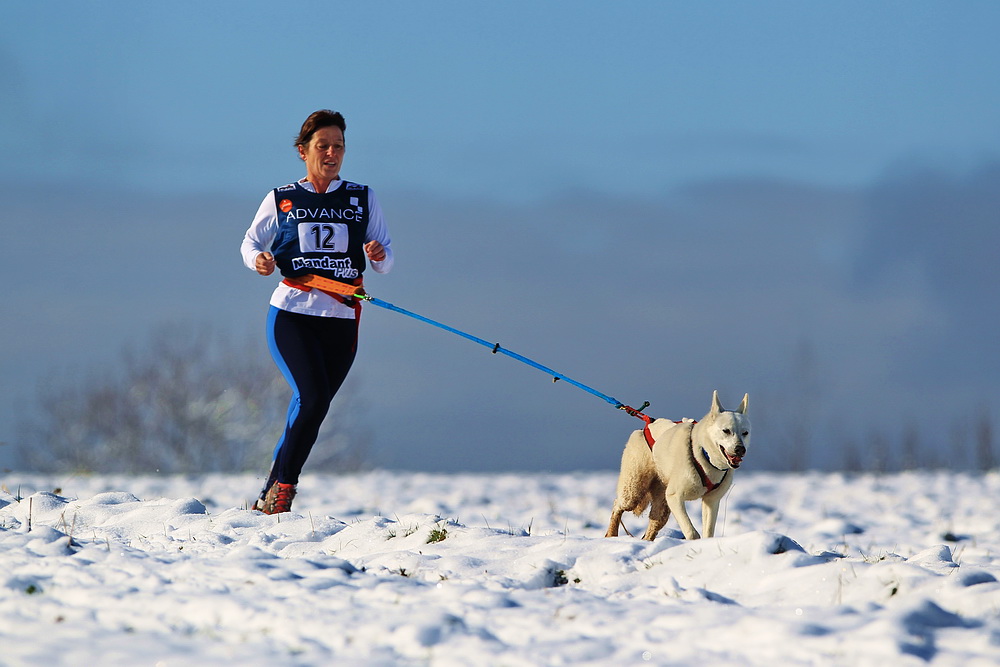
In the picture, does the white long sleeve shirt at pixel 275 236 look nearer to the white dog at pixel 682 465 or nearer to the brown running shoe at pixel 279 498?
the brown running shoe at pixel 279 498

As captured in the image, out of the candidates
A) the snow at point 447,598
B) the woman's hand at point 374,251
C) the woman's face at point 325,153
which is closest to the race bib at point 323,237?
the woman's hand at point 374,251

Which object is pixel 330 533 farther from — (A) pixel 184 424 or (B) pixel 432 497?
(A) pixel 184 424

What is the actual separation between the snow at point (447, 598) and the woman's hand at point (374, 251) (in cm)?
189

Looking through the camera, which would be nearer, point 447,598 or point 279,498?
point 447,598

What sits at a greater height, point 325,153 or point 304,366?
point 325,153

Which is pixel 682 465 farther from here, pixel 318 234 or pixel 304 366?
pixel 318 234

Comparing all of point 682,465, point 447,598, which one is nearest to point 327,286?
point 682,465

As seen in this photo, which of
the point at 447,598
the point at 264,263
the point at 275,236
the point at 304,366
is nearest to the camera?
the point at 447,598

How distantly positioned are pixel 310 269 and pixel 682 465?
309 centimetres

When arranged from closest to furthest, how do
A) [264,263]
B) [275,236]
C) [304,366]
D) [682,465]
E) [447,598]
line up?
[447,598] < [682,465] < [264,263] < [304,366] < [275,236]

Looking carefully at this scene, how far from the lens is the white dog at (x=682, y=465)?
5066 mm

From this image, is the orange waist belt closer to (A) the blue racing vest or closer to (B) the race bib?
(A) the blue racing vest

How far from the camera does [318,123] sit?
23.5 ft

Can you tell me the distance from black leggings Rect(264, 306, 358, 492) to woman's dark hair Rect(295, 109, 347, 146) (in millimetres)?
1272
